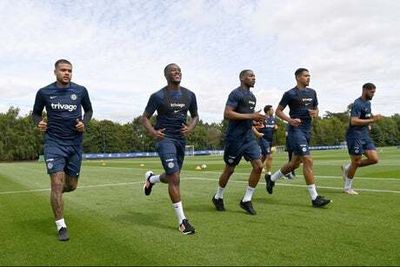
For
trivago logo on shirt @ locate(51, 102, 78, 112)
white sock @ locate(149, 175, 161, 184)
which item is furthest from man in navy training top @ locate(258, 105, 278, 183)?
trivago logo on shirt @ locate(51, 102, 78, 112)

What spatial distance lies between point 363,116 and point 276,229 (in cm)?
543

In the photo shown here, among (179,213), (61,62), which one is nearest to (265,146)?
(179,213)

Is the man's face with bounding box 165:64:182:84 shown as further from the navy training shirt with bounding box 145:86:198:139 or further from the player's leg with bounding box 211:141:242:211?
the player's leg with bounding box 211:141:242:211

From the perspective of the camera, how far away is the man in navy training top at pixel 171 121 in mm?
7129

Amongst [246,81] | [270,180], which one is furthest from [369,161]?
[246,81]

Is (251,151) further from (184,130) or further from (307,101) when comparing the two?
(307,101)

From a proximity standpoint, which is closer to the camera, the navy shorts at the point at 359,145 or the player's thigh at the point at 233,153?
the player's thigh at the point at 233,153

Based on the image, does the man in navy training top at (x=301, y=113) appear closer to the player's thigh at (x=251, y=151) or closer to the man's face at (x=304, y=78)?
the man's face at (x=304, y=78)

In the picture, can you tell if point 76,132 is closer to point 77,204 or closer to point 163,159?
point 163,159

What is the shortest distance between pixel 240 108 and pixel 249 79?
0.57m

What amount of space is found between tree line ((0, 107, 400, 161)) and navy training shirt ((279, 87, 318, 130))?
72789mm

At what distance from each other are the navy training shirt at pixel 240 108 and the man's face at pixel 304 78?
1.29 meters

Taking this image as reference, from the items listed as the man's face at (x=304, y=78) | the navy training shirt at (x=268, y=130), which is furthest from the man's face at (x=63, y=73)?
the navy training shirt at (x=268, y=130)

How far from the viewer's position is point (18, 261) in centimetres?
514
